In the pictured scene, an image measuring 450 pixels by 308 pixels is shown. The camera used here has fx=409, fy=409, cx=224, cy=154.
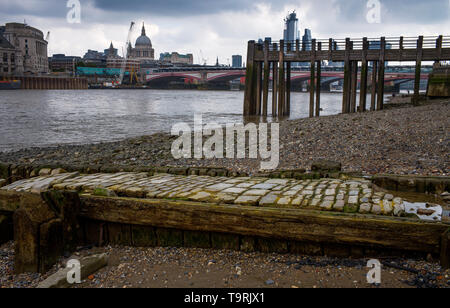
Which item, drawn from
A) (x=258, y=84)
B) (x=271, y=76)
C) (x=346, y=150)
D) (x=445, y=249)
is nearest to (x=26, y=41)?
(x=271, y=76)

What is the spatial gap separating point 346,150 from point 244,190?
235 inches

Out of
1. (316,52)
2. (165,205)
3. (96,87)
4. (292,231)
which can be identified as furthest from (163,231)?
(96,87)

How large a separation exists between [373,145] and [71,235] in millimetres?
8238

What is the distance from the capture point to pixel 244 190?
542 centimetres

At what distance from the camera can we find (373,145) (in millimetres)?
10789

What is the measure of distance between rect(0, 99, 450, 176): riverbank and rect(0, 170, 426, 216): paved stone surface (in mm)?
2227

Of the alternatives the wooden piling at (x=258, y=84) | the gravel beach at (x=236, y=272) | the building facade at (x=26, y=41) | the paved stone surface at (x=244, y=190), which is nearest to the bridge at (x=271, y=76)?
the wooden piling at (x=258, y=84)

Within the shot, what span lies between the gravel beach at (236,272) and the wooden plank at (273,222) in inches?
9.9

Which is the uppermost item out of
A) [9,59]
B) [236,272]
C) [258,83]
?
[9,59]

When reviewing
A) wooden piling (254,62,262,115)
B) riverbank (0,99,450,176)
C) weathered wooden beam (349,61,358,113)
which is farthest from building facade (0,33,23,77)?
riverbank (0,99,450,176)

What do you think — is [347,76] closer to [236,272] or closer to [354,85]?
[354,85]

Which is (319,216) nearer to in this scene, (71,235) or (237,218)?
(237,218)

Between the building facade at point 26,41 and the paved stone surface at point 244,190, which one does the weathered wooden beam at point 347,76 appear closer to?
the paved stone surface at point 244,190

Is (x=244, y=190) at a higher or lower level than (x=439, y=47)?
lower
